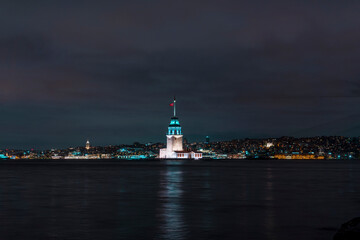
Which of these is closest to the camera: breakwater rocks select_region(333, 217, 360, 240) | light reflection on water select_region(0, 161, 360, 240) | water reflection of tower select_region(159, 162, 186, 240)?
breakwater rocks select_region(333, 217, 360, 240)

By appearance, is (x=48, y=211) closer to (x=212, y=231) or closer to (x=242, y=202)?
(x=212, y=231)

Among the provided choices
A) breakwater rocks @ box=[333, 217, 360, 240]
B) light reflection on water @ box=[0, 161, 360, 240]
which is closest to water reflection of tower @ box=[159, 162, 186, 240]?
light reflection on water @ box=[0, 161, 360, 240]

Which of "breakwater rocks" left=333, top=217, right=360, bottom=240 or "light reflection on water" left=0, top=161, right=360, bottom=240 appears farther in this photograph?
"light reflection on water" left=0, top=161, right=360, bottom=240

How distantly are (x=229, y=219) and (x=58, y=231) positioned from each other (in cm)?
868

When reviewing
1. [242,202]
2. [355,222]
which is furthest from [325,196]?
[355,222]

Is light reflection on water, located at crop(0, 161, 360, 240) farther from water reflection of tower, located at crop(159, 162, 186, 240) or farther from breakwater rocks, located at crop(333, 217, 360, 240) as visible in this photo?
breakwater rocks, located at crop(333, 217, 360, 240)

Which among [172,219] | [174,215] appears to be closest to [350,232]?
[172,219]

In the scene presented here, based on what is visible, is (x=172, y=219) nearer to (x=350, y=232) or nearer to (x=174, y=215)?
(x=174, y=215)

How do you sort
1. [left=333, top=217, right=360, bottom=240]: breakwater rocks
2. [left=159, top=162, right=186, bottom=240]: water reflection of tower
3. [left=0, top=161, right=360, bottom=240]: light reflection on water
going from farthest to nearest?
1. [left=0, top=161, right=360, bottom=240]: light reflection on water
2. [left=159, top=162, right=186, bottom=240]: water reflection of tower
3. [left=333, top=217, right=360, bottom=240]: breakwater rocks

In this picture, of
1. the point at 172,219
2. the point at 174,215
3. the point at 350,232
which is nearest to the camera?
the point at 350,232

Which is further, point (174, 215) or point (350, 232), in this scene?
point (174, 215)

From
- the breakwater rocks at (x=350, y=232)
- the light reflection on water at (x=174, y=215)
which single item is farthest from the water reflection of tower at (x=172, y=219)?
the breakwater rocks at (x=350, y=232)

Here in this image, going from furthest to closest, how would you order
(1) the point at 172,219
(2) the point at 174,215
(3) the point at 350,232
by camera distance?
(2) the point at 174,215 < (1) the point at 172,219 < (3) the point at 350,232

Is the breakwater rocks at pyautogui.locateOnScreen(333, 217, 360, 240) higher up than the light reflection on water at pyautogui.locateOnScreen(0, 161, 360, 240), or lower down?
higher up
